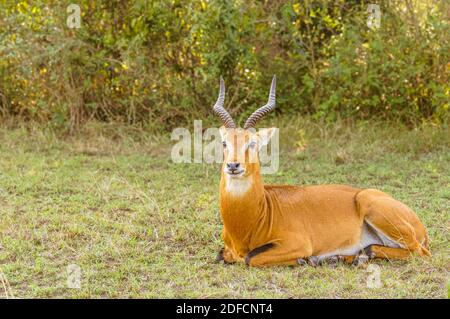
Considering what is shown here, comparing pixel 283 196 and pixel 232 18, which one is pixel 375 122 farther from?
pixel 283 196

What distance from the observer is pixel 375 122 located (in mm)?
11422

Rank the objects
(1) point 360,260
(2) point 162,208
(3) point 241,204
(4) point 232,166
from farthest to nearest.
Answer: (2) point 162,208
(1) point 360,260
(3) point 241,204
(4) point 232,166

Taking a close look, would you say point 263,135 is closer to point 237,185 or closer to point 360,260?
point 237,185

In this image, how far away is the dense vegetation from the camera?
11.2 meters

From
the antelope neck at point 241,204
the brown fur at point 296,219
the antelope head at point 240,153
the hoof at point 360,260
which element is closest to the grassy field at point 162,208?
the hoof at point 360,260

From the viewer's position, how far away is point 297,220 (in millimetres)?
6402

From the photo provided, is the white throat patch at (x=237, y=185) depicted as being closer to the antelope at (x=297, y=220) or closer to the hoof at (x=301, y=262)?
the antelope at (x=297, y=220)

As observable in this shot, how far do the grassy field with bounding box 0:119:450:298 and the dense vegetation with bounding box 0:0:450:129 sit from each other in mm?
466

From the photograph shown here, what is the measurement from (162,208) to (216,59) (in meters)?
3.69

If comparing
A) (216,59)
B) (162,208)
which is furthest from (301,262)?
(216,59)

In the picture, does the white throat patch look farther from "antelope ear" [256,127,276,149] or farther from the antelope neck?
"antelope ear" [256,127,276,149]

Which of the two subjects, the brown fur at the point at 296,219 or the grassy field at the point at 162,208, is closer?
the grassy field at the point at 162,208

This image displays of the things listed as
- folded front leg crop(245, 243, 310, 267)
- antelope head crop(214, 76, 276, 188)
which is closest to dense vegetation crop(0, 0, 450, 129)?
antelope head crop(214, 76, 276, 188)

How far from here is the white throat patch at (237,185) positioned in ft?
20.0
